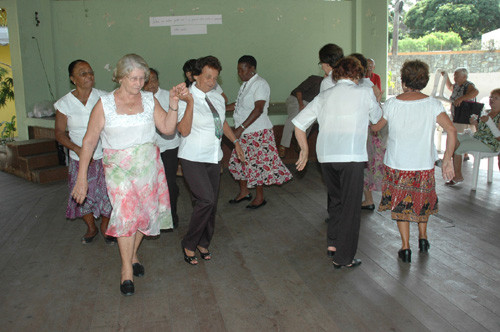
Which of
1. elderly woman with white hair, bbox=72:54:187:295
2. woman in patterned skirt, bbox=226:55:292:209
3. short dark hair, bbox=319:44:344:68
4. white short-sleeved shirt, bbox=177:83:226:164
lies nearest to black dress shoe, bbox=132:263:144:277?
elderly woman with white hair, bbox=72:54:187:295

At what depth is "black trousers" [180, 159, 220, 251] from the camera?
12.3ft

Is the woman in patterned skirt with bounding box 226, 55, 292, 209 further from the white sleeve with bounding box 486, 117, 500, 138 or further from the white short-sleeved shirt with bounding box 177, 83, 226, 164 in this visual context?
the white sleeve with bounding box 486, 117, 500, 138

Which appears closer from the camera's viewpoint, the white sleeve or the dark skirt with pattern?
the dark skirt with pattern

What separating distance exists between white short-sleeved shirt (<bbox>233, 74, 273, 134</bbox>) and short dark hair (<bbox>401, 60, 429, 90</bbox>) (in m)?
1.62

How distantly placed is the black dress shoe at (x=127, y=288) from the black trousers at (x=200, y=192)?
2.10 ft

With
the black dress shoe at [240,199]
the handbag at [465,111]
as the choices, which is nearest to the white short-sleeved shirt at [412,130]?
the black dress shoe at [240,199]

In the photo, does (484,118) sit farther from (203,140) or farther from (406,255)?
(203,140)

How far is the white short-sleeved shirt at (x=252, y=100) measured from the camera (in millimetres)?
5027

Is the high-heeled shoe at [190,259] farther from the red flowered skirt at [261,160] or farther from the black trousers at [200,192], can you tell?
the red flowered skirt at [261,160]

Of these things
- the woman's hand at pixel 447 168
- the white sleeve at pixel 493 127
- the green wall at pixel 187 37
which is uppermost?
the green wall at pixel 187 37

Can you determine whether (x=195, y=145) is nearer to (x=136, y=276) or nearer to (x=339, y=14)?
(x=136, y=276)

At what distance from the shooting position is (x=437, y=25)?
28.1 metres

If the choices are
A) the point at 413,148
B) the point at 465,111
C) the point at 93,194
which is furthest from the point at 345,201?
the point at 465,111

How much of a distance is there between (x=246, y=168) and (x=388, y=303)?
8.48ft
